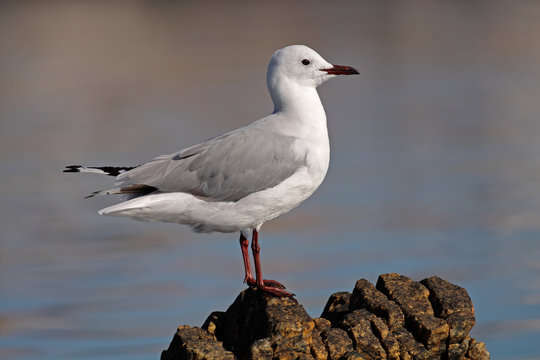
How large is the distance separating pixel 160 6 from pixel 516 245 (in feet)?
106

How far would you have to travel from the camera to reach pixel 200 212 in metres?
7.85

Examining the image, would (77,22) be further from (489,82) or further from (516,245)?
(516,245)

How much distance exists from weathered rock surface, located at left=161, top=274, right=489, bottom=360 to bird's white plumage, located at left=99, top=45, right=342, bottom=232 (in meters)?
0.64

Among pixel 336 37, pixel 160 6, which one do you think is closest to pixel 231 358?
pixel 336 37

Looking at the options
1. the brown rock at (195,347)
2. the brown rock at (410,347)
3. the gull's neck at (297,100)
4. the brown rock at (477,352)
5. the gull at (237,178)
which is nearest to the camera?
the brown rock at (195,347)

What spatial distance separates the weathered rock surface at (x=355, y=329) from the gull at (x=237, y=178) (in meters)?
0.40

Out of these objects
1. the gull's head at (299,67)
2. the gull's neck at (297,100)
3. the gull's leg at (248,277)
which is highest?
the gull's head at (299,67)

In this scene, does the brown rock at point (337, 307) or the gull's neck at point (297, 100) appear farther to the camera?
the gull's neck at point (297, 100)

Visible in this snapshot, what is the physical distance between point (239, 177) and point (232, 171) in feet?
0.23

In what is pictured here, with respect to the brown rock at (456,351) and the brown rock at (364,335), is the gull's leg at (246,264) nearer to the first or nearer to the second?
the brown rock at (364,335)

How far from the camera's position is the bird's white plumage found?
7.79m

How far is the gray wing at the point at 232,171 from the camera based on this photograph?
25.7ft

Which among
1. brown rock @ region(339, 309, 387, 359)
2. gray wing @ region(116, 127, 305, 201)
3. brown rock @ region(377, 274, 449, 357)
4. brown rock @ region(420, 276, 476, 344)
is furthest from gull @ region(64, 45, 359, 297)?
brown rock @ region(420, 276, 476, 344)

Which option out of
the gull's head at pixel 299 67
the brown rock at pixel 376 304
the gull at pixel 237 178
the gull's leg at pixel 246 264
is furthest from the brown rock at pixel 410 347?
the gull's head at pixel 299 67
